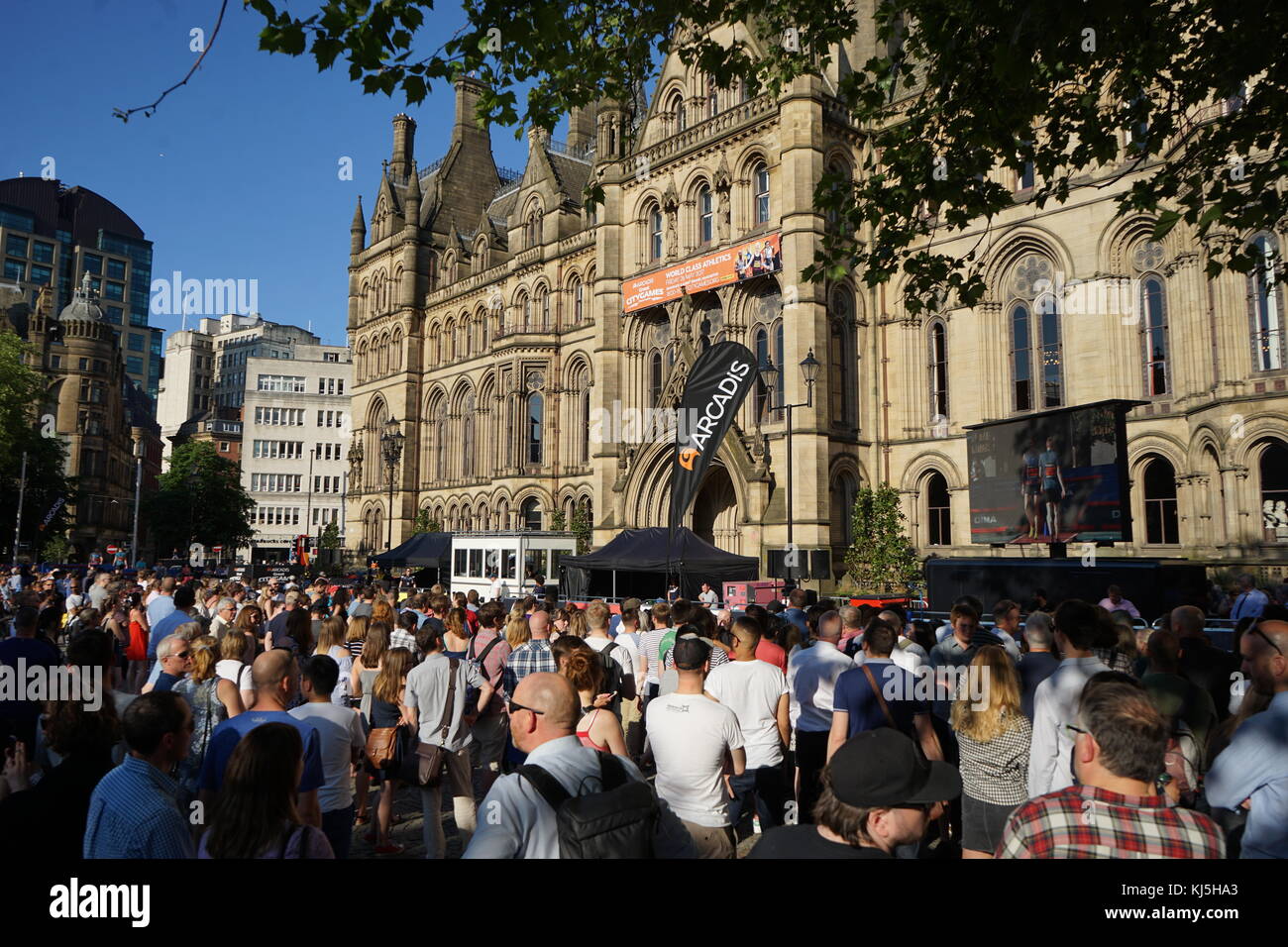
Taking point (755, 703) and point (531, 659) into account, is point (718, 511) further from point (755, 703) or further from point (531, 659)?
point (755, 703)

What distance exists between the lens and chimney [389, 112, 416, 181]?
188ft

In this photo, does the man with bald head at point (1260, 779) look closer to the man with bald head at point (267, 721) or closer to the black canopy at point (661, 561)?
the man with bald head at point (267, 721)

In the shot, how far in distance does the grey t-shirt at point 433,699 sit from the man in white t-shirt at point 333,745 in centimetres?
127

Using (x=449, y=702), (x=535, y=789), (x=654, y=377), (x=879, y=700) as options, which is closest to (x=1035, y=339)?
(x=654, y=377)

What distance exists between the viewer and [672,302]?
33.2m

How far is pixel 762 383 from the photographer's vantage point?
1225 inches

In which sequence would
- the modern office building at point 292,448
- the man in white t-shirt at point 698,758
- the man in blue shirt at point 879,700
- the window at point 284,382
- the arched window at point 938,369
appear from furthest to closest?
the window at point 284,382, the modern office building at point 292,448, the arched window at point 938,369, the man in blue shirt at point 879,700, the man in white t-shirt at point 698,758

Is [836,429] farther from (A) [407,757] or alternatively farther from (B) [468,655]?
(A) [407,757]

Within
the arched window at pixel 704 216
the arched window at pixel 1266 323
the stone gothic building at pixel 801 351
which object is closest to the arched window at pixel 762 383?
the stone gothic building at pixel 801 351

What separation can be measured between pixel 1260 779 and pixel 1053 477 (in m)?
18.6

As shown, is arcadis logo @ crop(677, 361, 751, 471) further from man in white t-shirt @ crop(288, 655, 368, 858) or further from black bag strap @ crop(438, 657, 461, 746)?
man in white t-shirt @ crop(288, 655, 368, 858)

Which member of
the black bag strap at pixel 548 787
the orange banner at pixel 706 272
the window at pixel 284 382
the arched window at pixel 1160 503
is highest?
the window at pixel 284 382

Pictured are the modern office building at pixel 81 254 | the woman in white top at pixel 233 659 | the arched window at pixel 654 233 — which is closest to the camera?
the woman in white top at pixel 233 659

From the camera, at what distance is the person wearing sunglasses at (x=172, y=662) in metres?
6.36
